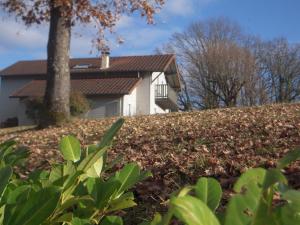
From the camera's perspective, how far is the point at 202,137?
6406mm

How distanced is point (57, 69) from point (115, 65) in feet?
93.0

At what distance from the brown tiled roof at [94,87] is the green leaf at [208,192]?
36.4 metres

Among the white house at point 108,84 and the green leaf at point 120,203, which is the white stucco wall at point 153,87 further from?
the green leaf at point 120,203

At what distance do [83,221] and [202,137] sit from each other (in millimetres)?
5129

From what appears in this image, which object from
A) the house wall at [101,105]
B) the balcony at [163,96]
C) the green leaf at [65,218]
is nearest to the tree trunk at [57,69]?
the green leaf at [65,218]

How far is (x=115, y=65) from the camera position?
1666 inches

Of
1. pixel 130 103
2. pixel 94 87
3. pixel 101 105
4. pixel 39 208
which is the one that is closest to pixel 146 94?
pixel 130 103

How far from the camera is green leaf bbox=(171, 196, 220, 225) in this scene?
0.65m

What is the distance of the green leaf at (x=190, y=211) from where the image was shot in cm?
65

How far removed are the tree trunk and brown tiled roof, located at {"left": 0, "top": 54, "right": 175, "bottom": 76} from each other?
25749 mm

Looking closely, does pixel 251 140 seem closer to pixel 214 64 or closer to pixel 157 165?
pixel 157 165

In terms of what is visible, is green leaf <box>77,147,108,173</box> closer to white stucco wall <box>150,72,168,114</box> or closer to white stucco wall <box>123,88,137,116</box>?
white stucco wall <box>123,88,137,116</box>

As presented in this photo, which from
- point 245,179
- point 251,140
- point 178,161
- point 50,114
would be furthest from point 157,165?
point 50,114

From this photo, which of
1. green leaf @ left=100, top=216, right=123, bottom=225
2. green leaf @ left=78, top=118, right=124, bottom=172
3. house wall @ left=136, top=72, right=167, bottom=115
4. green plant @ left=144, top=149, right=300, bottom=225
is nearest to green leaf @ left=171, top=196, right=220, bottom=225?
green plant @ left=144, top=149, right=300, bottom=225
